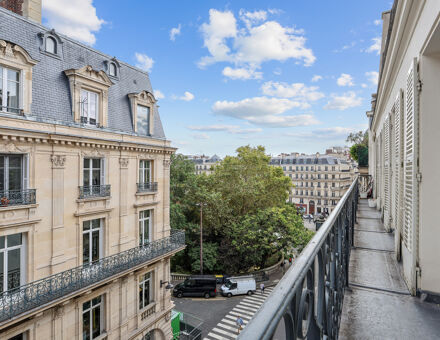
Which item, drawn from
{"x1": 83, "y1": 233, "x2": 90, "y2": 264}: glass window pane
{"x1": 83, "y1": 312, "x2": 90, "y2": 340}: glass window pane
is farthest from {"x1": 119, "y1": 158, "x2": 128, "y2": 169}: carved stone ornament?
{"x1": 83, "y1": 312, "x2": 90, "y2": 340}: glass window pane

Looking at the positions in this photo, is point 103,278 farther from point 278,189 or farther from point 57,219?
point 278,189

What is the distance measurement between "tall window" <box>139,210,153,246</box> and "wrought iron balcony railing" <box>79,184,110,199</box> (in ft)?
8.48

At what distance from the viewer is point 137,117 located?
1366 cm

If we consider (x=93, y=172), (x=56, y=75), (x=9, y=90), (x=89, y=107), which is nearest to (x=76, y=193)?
(x=93, y=172)

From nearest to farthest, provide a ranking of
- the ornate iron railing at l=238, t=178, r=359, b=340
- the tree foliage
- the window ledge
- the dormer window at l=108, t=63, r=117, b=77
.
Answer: the ornate iron railing at l=238, t=178, r=359, b=340, the window ledge, the dormer window at l=108, t=63, r=117, b=77, the tree foliage

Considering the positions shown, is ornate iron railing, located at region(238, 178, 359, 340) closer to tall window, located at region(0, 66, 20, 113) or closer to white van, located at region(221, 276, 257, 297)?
tall window, located at region(0, 66, 20, 113)

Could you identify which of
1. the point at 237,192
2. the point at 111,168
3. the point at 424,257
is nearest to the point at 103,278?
the point at 111,168

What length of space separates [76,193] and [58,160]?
4.62ft

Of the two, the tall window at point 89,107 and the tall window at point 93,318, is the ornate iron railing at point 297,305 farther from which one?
the tall window at point 93,318

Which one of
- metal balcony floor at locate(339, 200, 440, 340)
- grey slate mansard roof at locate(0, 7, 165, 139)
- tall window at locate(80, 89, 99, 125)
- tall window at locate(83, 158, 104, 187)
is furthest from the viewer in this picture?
tall window at locate(80, 89, 99, 125)

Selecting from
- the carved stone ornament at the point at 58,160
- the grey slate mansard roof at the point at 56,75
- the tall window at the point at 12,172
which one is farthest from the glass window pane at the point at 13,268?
the grey slate mansard roof at the point at 56,75

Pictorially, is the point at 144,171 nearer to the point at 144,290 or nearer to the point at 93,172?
the point at 93,172

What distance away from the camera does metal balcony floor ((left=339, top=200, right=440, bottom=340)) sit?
2398 mm

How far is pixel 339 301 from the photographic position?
9.36 ft
